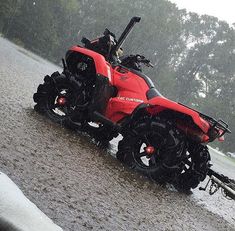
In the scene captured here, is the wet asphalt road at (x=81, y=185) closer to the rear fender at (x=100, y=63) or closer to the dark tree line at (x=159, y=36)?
the rear fender at (x=100, y=63)

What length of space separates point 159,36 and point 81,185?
5766 cm

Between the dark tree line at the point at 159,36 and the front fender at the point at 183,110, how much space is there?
46.0m

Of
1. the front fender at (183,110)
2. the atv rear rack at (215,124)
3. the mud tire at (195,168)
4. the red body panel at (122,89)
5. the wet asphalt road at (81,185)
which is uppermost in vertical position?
the atv rear rack at (215,124)

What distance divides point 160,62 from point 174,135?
191 ft

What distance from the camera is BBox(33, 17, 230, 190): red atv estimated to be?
17.8 feet

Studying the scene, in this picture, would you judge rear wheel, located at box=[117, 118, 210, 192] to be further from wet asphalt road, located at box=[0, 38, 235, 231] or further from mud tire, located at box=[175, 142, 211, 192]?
wet asphalt road, located at box=[0, 38, 235, 231]

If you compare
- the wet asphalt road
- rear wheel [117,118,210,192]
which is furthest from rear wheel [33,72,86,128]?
rear wheel [117,118,210,192]

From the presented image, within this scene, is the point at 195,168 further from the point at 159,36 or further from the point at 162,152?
the point at 159,36

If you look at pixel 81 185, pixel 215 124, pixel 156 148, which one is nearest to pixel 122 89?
pixel 156 148

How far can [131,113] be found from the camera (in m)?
5.89

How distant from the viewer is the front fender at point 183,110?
5.30 meters

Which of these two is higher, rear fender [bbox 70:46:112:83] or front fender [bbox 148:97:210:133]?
front fender [bbox 148:97:210:133]

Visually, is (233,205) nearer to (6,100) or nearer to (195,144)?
(195,144)

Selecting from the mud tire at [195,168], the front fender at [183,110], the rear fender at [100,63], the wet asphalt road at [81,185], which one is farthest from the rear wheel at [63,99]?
the mud tire at [195,168]
